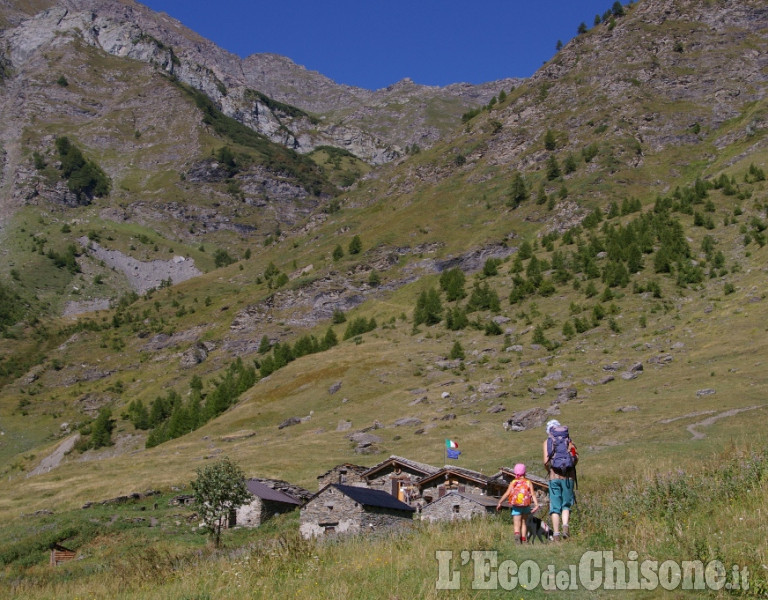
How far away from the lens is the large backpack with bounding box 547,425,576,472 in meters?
14.3

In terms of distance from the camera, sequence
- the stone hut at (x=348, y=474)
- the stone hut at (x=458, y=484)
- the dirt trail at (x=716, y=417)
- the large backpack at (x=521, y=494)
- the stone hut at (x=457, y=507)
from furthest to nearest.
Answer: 1. the stone hut at (x=348, y=474)
2. the dirt trail at (x=716, y=417)
3. the stone hut at (x=458, y=484)
4. the stone hut at (x=457, y=507)
5. the large backpack at (x=521, y=494)

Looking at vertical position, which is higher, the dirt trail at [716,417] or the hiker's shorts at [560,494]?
the dirt trail at [716,417]

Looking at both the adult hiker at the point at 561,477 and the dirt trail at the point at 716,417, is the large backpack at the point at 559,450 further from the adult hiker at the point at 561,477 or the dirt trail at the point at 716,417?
the dirt trail at the point at 716,417

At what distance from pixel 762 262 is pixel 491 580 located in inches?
3709

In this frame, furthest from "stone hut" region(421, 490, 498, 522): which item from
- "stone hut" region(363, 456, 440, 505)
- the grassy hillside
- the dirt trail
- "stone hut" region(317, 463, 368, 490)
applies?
the dirt trail

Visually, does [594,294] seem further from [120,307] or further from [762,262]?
[120,307]

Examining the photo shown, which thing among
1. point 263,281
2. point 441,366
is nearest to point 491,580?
point 441,366

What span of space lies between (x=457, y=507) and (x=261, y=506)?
21.3 metres

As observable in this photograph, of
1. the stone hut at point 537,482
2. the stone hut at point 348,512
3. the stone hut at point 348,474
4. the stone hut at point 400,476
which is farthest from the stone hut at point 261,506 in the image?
the stone hut at point 537,482

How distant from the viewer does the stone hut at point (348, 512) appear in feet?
130

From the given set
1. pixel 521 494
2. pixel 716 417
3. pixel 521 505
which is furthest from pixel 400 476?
pixel 521 505

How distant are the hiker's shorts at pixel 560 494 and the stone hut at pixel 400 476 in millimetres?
34699

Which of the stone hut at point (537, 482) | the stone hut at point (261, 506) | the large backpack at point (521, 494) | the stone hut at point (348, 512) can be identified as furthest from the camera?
the stone hut at point (261, 506)

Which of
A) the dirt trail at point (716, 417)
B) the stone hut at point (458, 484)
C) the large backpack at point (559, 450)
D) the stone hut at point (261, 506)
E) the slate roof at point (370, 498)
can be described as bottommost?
the stone hut at point (261, 506)
